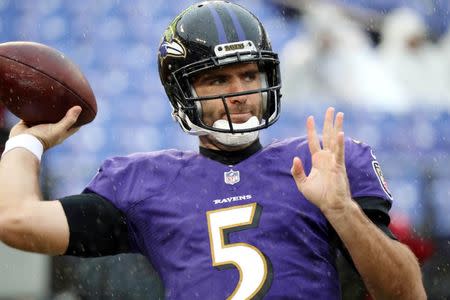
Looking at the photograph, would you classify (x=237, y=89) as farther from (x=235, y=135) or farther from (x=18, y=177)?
(x=18, y=177)

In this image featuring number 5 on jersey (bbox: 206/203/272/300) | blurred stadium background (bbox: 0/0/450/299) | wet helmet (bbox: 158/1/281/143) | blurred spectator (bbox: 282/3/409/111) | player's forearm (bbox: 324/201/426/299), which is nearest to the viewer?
player's forearm (bbox: 324/201/426/299)

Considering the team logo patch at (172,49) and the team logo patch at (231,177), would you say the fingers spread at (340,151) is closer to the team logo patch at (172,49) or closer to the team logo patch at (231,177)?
the team logo patch at (231,177)

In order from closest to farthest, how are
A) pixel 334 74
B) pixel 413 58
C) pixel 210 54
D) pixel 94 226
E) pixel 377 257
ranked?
1. pixel 377 257
2. pixel 94 226
3. pixel 210 54
4. pixel 334 74
5. pixel 413 58

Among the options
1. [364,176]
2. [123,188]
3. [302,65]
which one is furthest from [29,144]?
[302,65]

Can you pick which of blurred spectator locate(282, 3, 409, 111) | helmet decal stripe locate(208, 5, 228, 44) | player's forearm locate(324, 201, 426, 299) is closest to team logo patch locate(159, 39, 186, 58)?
helmet decal stripe locate(208, 5, 228, 44)

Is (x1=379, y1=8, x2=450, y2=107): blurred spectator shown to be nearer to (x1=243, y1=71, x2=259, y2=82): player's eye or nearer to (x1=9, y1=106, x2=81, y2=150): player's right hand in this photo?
(x1=243, y1=71, x2=259, y2=82): player's eye

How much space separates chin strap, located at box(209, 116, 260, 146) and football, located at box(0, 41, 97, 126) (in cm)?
40

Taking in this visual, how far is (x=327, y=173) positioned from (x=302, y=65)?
4368 mm

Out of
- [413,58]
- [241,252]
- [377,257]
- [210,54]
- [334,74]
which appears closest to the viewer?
[377,257]

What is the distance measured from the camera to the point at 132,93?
6.58 m

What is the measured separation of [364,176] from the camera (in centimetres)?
246

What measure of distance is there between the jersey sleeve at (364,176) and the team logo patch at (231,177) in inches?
11.8

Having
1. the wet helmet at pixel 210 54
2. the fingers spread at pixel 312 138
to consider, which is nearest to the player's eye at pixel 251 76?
the wet helmet at pixel 210 54

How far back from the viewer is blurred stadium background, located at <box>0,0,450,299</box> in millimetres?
6340
